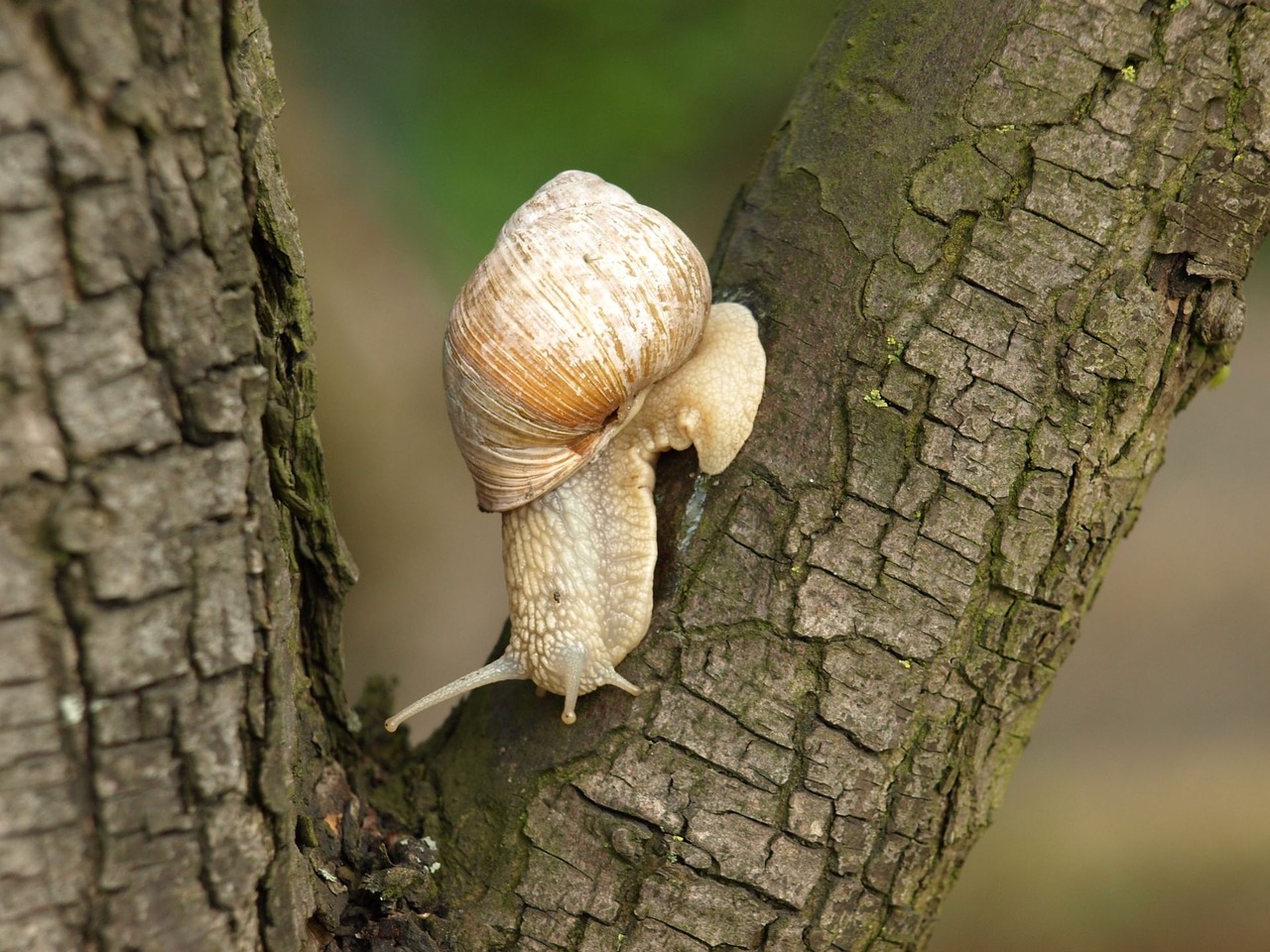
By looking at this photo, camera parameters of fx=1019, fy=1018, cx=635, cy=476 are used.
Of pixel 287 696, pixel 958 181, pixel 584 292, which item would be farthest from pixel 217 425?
pixel 958 181

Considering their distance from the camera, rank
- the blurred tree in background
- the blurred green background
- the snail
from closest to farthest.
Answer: the snail
the blurred green background
the blurred tree in background

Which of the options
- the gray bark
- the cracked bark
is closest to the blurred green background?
the cracked bark

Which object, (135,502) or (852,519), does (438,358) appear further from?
(135,502)

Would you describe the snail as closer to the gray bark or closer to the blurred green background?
the gray bark

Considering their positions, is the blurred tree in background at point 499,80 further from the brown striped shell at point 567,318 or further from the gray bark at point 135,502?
the gray bark at point 135,502

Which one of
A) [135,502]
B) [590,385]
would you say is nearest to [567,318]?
[590,385]

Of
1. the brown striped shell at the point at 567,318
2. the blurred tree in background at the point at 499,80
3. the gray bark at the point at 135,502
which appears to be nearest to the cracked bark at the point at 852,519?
the gray bark at the point at 135,502
